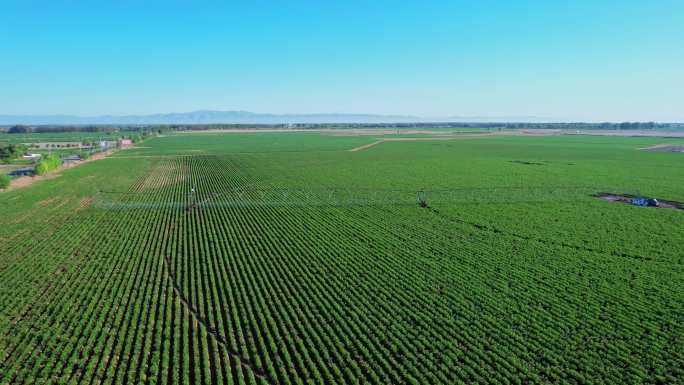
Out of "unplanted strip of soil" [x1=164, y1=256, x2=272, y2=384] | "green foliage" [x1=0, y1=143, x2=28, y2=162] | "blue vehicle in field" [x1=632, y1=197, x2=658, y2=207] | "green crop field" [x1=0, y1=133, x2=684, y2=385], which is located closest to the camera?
"unplanted strip of soil" [x1=164, y1=256, x2=272, y2=384]

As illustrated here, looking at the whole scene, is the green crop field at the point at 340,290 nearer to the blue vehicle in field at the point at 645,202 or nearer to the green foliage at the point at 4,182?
the blue vehicle in field at the point at 645,202

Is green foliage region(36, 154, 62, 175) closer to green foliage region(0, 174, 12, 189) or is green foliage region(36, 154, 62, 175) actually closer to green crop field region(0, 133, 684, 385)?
green foliage region(0, 174, 12, 189)

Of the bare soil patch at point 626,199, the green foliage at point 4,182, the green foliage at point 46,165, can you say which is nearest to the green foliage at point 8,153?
the green foliage at point 46,165

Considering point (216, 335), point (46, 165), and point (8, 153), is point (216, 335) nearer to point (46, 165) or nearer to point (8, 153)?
point (46, 165)

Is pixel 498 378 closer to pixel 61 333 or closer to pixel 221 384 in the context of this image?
pixel 221 384

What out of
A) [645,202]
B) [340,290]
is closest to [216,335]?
[340,290]

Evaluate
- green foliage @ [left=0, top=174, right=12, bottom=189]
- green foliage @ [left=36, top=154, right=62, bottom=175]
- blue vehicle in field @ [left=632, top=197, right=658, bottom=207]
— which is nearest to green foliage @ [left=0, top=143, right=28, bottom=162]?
green foliage @ [left=36, top=154, right=62, bottom=175]

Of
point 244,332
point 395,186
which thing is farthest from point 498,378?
point 395,186
